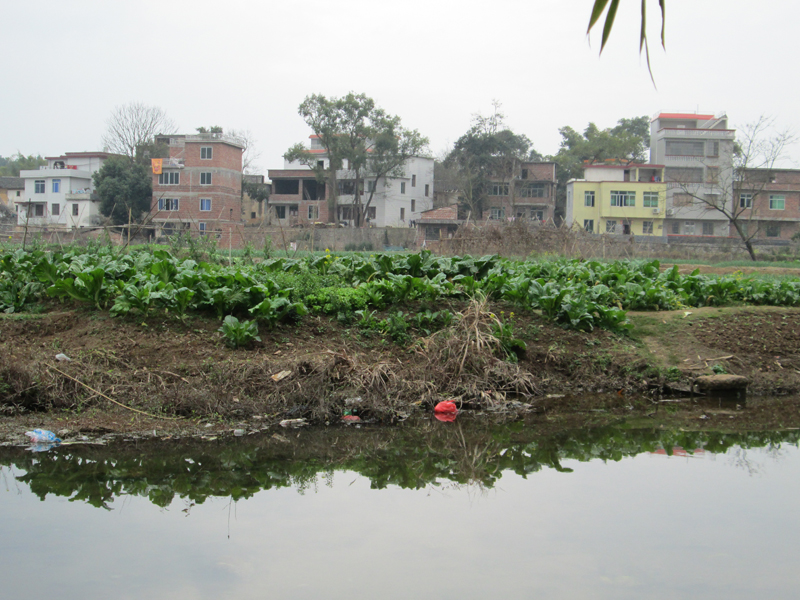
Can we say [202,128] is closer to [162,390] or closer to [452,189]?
[452,189]

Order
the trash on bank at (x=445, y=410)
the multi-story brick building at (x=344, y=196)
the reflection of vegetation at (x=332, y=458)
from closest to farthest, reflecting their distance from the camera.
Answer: the reflection of vegetation at (x=332, y=458) < the trash on bank at (x=445, y=410) < the multi-story brick building at (x=344, y=196)

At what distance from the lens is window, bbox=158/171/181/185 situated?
189 ft

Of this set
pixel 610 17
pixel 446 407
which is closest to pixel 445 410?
pixel 446 407

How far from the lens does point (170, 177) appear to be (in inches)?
2271

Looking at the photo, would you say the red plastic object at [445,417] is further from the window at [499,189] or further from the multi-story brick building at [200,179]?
the window at [499,189]

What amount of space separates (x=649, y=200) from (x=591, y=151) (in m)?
11.5

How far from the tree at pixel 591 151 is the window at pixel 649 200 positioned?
22.9 ft

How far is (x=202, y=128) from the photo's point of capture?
211ft

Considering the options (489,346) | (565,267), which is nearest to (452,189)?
(565,267)

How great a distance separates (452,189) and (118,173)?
30.4 m

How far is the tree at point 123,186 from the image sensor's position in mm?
54969

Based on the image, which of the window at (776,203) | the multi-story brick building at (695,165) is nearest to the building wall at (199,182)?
the multi-story brick building at (695,165)

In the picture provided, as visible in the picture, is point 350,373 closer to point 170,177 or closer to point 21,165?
point 170,177

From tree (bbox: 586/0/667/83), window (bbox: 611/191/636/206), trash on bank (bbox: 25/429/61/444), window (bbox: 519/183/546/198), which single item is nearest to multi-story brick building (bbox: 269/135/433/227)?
window (bbox: 519/183/546/198)
